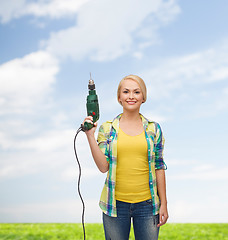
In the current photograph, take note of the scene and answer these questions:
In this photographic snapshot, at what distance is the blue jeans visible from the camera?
2.71 meters

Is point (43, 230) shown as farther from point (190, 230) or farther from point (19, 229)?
point (190, 230)

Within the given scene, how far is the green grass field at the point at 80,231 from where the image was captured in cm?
599

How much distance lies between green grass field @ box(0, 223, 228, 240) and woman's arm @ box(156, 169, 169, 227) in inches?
130

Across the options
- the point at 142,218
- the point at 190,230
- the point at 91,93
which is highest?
the point at 91,93

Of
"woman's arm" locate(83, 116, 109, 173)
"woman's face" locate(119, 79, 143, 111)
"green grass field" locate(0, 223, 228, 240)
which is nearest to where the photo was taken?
"woman's arm" locate(83, 116, 109, 173)

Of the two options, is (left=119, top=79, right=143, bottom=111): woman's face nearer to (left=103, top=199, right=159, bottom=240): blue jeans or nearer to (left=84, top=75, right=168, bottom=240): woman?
(left=84, top=75, right=168, bottom=240): woman

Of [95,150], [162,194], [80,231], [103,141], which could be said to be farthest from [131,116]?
[80,231]

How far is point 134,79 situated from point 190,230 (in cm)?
449

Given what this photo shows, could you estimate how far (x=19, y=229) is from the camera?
6.52 meters

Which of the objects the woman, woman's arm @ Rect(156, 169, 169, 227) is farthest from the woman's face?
woman's arm @ Rect(156, 169, 169, 227)

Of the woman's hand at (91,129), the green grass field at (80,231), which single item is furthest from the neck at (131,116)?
the green grass field at (80,231)

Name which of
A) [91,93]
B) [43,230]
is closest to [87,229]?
[43,230]

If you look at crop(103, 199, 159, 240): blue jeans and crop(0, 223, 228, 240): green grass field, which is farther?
crop(0, 223, 228, 240): green grass field

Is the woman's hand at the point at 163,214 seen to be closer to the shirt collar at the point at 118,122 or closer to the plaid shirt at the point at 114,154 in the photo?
the plaid shirt at the point at 114,154
